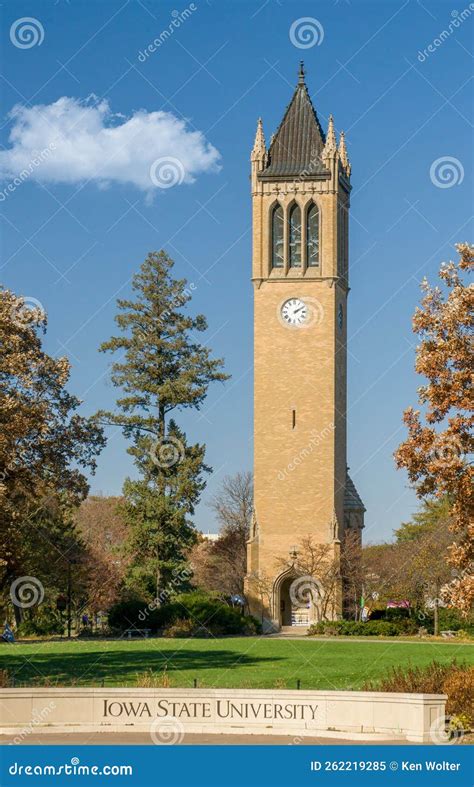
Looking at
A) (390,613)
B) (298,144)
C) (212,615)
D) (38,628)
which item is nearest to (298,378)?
(298,144)

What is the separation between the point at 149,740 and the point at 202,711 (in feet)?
4.36

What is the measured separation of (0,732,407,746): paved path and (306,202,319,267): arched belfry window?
150 feet

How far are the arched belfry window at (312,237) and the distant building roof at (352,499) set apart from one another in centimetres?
1137

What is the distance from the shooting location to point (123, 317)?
207 ft

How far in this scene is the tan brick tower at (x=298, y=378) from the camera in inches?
2437

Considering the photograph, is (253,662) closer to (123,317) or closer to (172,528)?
(172,528)

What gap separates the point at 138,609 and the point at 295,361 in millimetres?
14823

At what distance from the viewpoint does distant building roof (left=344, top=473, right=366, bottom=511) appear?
65.4m

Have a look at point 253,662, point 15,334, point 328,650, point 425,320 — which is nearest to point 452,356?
point 425,320
